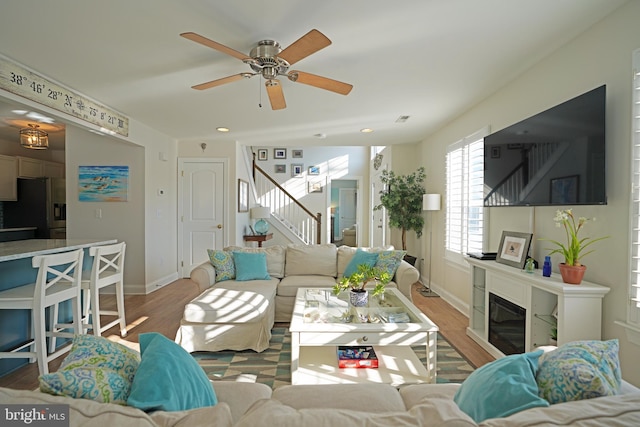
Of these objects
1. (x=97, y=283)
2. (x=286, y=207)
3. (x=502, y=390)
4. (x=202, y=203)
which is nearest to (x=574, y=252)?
(x=502, y=390)

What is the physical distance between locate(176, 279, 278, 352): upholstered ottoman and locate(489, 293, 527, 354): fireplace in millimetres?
2059

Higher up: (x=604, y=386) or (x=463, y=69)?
(x=463, y=69)

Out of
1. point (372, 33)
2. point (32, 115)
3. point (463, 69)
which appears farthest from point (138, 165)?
point (463, 69)

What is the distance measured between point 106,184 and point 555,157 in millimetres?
5481

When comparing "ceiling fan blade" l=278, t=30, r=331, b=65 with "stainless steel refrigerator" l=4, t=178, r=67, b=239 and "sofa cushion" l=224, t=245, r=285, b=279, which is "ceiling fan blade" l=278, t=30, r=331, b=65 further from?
"stainless steel refrigerator" l=4, t=178, r=67, b=239

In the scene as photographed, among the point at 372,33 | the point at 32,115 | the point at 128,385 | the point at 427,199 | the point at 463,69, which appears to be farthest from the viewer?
the point at 427,199

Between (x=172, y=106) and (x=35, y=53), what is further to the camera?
(x=172, y=106)

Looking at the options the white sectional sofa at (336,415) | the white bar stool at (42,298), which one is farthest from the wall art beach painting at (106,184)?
the white sectional sofa at (336,415)

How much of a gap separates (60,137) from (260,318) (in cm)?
534

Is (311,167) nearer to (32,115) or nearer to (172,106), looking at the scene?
(172,106)

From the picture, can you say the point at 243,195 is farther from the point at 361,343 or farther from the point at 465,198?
the point at 361,343

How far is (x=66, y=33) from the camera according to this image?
91.3 inches

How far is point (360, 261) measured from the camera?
3.93m

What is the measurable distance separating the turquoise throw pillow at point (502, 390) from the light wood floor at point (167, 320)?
74.6 inches
